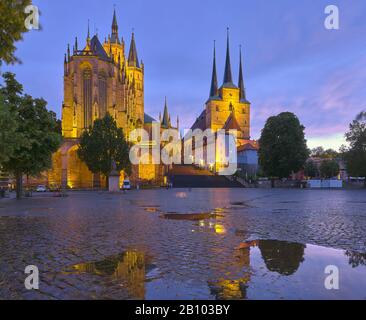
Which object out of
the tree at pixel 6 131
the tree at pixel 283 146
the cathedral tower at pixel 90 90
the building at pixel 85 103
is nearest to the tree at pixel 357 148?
the tree at pixel 283 146

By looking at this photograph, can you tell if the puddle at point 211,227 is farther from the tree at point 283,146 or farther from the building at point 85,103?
the building at point 85,103

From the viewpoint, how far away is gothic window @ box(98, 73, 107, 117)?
7078 centimetres

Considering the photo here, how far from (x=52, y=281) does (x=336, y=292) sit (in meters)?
3.71

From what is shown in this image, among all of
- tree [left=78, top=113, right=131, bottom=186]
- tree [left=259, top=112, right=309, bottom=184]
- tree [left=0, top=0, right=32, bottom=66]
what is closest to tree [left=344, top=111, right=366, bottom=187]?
tree [left=259, top=112, right=309, bottom=184]

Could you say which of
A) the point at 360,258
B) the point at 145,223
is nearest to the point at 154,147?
the point at 145,223

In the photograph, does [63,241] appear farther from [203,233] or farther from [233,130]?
[233,130]

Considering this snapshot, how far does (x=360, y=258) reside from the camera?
6129 mm

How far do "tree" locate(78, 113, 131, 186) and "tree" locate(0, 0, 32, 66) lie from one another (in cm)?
4552

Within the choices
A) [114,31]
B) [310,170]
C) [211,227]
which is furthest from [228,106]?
[211,227]

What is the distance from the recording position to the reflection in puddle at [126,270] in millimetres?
4594

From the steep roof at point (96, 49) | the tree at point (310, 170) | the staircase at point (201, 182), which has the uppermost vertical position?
the steep roof at point (96, 49)

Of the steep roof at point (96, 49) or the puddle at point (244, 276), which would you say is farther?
the steep roof at point (96, 49)

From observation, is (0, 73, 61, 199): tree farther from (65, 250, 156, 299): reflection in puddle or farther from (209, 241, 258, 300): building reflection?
(209, 241, 258, 300): building reflection

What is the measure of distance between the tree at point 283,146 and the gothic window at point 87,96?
33788mm
